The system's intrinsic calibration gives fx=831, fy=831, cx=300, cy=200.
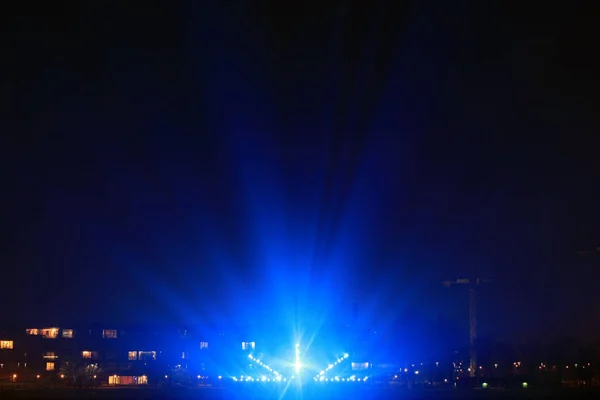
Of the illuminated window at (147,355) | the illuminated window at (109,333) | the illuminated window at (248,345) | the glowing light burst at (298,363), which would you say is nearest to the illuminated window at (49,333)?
the illuminated window at (109,333)

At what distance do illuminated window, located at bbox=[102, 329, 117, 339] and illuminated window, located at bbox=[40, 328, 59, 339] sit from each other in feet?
30.7

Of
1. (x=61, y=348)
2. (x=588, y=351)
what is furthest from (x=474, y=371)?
(x=61, y=348)

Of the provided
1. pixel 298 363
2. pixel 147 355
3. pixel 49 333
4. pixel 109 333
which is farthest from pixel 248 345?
pixel 49 333

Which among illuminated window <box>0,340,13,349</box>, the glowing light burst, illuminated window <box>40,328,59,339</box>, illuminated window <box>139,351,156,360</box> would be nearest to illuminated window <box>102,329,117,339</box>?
illuminated window <box>40,328,59,339</box>

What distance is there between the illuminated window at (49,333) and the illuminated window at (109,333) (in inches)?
368

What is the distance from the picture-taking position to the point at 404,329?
570 ft

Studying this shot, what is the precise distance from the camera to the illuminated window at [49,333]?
164 metres

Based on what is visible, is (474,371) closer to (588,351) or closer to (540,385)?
(588,351)

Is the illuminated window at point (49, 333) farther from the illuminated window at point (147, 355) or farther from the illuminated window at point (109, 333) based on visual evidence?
the illuminated window at point (147, 355)

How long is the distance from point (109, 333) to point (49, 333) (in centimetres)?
1191

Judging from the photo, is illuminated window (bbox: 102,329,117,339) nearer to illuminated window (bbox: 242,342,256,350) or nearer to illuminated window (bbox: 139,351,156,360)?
illuminated window (bbox: 139,351,156,360)

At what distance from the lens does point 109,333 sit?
541 ft

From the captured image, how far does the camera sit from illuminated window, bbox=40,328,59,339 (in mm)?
163850

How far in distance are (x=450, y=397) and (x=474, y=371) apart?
2659 inches
